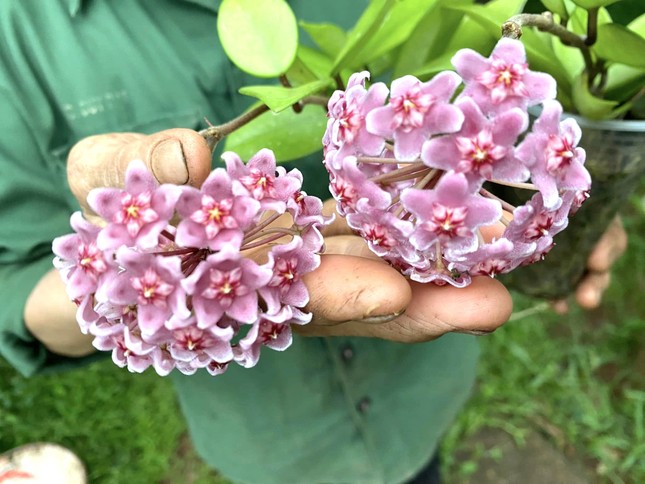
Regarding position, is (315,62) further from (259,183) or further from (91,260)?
(91,260)

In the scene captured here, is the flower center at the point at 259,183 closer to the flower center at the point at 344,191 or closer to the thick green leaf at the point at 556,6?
the flower center at the point at 344,191

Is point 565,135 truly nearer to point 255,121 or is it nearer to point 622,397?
point 255,121

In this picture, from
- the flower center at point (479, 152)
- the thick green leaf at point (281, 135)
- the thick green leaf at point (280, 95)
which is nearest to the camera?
the flower center at point (479, 152)

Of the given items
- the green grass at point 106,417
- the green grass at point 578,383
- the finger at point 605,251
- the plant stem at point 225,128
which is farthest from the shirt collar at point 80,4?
the green grass at point 578,383

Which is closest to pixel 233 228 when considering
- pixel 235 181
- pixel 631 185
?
pixel 235 181

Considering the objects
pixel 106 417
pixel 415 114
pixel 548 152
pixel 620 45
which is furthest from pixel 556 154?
pixel 106 417

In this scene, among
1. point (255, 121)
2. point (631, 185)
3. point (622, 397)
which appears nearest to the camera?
point (255, 121)
